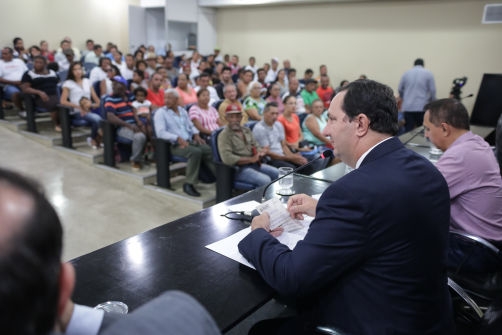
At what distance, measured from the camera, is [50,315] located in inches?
17.3

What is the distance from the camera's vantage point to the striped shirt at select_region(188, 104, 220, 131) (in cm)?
456

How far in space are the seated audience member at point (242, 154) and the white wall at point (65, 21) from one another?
7717 mm

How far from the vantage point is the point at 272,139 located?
13.4ft

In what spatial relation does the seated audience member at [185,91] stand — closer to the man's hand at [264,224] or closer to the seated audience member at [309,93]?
the seated audience member at [309,93]

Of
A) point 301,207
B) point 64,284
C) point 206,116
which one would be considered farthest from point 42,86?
point 64,284

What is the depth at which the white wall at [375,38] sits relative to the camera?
8000mm

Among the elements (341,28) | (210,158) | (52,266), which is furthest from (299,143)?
(341,28)

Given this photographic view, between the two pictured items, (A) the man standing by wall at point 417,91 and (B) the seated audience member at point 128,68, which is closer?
(A) the man standing by wall at point 417,91

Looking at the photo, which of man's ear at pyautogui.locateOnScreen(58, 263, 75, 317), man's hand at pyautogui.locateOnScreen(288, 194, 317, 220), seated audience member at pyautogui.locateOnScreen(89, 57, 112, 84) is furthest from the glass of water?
seated audience member at pyautogui.locateOnScreen(89, 57, 112, 84)

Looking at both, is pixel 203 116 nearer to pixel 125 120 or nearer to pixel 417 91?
pixel 125 120

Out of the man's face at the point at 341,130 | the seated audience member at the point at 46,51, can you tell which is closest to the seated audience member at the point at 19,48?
the seated audience member at the point at 46,51

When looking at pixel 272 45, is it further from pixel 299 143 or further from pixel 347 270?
pixel 347 270

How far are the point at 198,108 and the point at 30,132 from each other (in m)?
2.55

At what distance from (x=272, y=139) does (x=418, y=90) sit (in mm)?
3543
